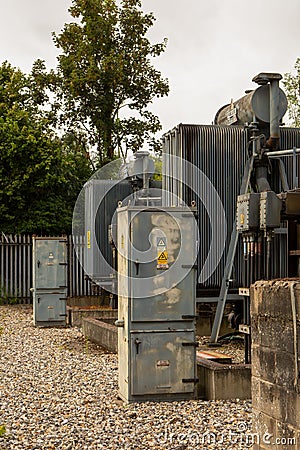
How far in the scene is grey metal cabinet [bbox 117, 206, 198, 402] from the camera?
8625 millimetres

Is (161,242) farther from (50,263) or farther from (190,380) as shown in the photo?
(50,263)

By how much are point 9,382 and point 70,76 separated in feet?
73.6

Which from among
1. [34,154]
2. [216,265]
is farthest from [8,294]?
[216,265]

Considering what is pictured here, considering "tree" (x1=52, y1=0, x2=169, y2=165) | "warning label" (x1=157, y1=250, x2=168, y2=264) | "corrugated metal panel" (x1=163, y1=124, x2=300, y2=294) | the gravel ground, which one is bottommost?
the gravel ground

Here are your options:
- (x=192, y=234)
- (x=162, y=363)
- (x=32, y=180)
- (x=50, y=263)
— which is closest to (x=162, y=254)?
(x=192, y=234)

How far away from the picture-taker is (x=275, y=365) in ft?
15.4

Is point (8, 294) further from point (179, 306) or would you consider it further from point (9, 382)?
point (179, 306)

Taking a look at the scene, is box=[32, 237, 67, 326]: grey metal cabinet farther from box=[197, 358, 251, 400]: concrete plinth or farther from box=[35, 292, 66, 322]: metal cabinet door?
box=[197, 358, 251, 400]: concrete plinth

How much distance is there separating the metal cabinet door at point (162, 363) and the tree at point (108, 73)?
22.5 meters

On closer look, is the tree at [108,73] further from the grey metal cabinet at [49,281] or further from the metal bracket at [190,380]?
the metal bracket at [190,380]

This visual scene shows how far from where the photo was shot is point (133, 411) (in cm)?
815

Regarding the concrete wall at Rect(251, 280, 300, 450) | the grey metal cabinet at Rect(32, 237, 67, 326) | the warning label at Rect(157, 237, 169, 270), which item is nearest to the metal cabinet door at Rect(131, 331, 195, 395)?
the warning label at Rect(157, 237, 169, 270)

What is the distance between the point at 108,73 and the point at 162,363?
23.0 m

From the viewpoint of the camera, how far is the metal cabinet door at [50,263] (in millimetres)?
17234
